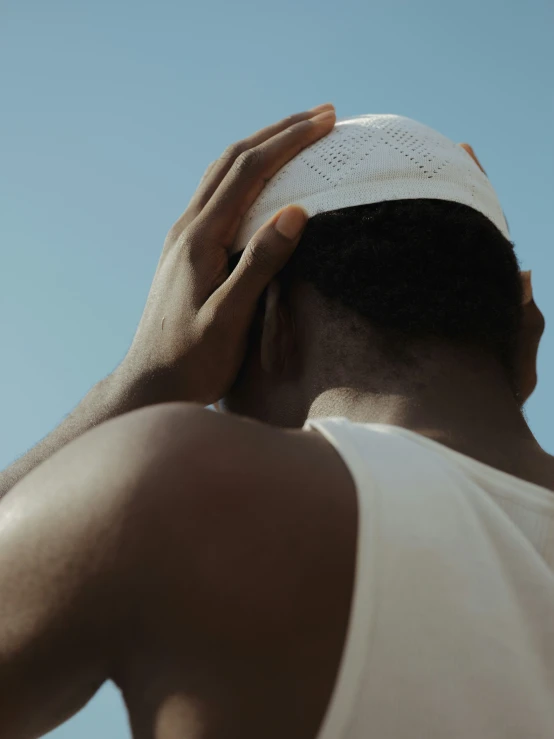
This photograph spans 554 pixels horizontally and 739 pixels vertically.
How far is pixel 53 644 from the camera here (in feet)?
4.38

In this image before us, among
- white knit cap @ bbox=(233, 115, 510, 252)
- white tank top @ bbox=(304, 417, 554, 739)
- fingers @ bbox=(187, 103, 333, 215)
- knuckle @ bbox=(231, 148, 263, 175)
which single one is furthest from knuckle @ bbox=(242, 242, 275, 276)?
white tank top @ bbox=(304, 417, 554, 739)

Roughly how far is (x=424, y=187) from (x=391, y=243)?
238mm

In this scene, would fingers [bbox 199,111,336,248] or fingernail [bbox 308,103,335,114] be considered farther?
fingernail [bbox 308,103,335,114]

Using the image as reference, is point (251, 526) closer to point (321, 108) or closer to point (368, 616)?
point (368, 616)

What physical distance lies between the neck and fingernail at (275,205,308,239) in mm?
422

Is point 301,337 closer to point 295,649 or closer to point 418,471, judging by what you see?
point 418,471

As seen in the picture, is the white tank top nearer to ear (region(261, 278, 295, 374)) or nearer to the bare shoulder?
the bare shoulder

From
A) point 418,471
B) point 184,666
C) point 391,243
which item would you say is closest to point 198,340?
Answer: point 391,243

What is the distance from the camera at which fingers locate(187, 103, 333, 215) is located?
2.60 m

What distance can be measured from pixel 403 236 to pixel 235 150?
74cm

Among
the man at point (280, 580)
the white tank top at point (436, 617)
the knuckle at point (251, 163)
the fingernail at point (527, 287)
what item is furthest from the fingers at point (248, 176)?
the white tank top at point (436, 617)

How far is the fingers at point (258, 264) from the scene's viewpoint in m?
2.19

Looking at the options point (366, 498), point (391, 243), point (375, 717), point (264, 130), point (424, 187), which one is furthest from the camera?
point (264, 130)

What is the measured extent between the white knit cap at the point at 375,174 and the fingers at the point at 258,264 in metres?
0.07
